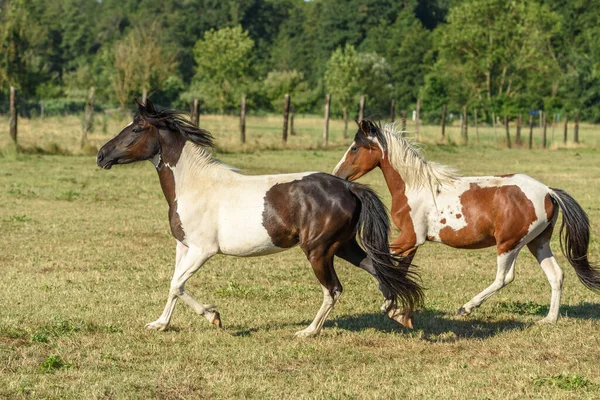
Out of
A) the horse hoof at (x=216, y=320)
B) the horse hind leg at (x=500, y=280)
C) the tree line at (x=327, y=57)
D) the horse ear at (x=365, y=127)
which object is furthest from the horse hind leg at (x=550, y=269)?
the tree line at (x=327, y=57)

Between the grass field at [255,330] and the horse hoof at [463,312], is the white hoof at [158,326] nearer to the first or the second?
the grass field at [255,330]

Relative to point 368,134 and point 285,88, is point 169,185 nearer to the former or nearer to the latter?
point 368,134

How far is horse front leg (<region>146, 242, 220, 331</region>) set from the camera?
8.09 metres

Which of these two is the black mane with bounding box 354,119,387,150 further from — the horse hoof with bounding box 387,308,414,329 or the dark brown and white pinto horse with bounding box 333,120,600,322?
the horse hoof with bounding box 387,308,414,329

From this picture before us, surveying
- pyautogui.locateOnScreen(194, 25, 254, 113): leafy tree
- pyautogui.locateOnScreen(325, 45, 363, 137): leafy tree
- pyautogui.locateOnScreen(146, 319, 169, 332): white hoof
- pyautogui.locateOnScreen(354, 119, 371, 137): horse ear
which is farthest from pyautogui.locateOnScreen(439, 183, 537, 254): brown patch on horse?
pyautogui.locateOnScreen(194, 25, 254, 113): leafy tree

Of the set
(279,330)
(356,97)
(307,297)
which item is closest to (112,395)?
(279,330)

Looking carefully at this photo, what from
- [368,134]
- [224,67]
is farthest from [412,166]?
[224,67]

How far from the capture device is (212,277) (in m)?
11.2

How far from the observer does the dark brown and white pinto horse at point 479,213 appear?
344 inches

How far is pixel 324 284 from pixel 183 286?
132 cm

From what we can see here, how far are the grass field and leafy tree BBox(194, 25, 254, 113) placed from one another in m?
55.6

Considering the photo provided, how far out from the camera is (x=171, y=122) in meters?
8.59

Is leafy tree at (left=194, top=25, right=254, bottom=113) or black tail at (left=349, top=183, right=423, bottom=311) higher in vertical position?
leafy tree at (left=194, top=25, right=254, bottom=113)

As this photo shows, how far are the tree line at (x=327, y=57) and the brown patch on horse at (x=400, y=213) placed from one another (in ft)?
106
